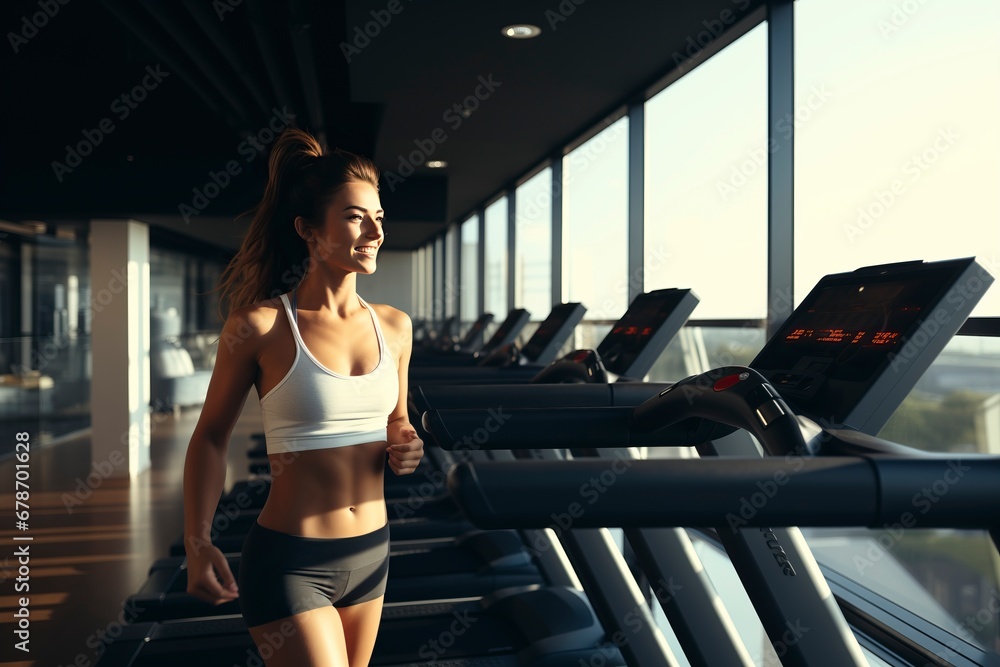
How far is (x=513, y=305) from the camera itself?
7.88m

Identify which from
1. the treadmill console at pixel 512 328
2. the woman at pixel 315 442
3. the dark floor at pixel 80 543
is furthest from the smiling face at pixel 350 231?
the treadmill console at pixel 512 328

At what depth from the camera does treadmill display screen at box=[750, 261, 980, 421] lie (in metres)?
1.29

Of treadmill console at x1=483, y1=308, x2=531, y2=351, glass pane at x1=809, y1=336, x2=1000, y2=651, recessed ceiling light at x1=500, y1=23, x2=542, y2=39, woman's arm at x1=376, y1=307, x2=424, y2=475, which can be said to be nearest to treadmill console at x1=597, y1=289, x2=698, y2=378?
glass pane at x1=809, y1=336, x2=1000, y2=651

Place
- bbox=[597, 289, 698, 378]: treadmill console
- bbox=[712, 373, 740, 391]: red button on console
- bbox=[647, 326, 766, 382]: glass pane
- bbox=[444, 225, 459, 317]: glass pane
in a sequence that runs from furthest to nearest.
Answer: bbox=[444, 225, 459, 317]: glass pane, bbox=[647, 326, 766, 382]: glass pane, bbox=[597, 289, 698, 378]: treadmill console, bbox=[712, 373, 740, 391]: red button on console

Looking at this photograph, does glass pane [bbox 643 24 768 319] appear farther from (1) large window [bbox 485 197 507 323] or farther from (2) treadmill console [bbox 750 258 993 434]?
(1) large window [bbox 485 197 507 323]

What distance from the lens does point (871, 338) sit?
1377 millimetres

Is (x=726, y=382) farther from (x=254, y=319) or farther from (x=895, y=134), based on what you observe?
(x=895, y=134)

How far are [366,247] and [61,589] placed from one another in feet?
9.70

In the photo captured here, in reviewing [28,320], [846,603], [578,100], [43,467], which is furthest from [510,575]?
[28,320]

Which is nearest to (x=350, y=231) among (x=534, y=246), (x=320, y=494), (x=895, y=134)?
(x=320, y=494)

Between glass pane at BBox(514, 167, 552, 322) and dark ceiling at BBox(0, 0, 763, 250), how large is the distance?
0.30m

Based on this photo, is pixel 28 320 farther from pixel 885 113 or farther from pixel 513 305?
pixel 885 113

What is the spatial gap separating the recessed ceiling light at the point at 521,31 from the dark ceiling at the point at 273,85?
0.16 ft

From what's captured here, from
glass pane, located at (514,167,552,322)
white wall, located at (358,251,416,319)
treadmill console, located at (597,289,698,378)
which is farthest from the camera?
white wall, located at (358,251,416,319)
